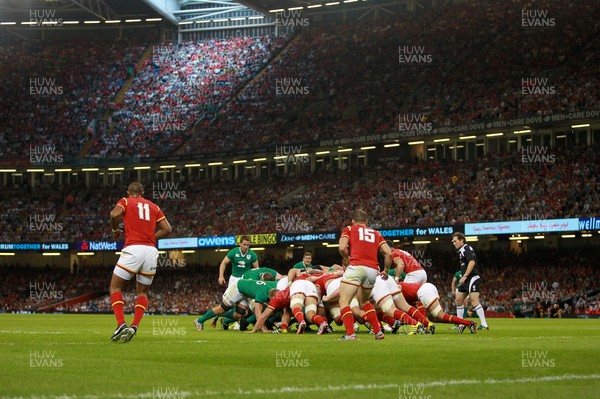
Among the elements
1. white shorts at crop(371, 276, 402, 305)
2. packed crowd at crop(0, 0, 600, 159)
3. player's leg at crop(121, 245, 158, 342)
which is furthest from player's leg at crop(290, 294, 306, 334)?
packed crowd at crop(0, 0, 600, 159)

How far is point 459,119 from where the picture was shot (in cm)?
5553

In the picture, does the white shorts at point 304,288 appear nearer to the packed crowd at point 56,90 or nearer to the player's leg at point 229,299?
the player's leg at point 229,299

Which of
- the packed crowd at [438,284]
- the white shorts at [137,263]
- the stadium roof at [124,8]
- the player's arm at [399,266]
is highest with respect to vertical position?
the stadium roof at [124,8]

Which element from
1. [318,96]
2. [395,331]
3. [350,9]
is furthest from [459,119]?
[395,331]

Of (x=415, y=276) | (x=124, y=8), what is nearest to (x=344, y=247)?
(x=415, y=276)

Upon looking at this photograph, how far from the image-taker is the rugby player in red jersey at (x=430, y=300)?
1857 centimetres

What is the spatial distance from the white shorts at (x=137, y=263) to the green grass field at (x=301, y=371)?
1.27 meters

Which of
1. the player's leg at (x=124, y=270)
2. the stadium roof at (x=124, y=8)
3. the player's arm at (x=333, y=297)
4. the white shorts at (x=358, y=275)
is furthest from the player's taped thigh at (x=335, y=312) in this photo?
the stadium roof at (x=124, y=8)

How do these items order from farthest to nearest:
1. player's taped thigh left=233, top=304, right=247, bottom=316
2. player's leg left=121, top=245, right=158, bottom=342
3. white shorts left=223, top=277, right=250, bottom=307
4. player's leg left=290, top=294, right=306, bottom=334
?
1. player's taped thigh left=233, top=304, right=247, bottom=316
2. white shorts left=223, top=277, right=250, bottom=307
3. player's leg left=290, top=294, right=306, bottom=334
4. player's leg left=121, top=245, right=158, bottom=342

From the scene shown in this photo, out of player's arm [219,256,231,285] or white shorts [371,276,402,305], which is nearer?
white shorts [371,276,402,305]

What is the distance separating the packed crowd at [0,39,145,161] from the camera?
72188mm

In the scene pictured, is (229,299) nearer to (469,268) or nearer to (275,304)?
(275,304)

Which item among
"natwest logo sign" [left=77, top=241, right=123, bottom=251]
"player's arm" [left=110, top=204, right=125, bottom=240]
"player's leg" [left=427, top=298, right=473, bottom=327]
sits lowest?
"natwest logo sign" [left=77, top=241, right=123, bottom=251]

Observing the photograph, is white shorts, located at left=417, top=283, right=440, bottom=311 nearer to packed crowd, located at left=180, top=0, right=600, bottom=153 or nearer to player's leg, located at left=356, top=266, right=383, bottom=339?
player's leg, located at left=356, top=266, right=383, bottom=339
